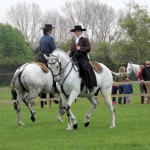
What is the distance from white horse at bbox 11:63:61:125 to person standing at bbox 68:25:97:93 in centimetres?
239

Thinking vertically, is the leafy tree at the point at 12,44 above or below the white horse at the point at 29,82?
below

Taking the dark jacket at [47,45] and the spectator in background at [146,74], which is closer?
the dark jacket at [47,45]

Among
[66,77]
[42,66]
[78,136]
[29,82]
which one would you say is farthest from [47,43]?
[78,136]

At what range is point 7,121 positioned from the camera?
17.2m

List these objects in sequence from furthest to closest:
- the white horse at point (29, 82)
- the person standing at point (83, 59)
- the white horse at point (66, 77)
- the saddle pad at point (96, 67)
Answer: the white horse at point (29, 82)
the saddle pad at point (96, 67)
the person standing at point (83, 59)
the white horse at point (66, 77)

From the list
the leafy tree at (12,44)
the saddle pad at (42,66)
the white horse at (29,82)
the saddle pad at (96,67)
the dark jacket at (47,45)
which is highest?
the dark jacket at (47,45)

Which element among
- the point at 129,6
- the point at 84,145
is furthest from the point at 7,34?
the point at 84,145

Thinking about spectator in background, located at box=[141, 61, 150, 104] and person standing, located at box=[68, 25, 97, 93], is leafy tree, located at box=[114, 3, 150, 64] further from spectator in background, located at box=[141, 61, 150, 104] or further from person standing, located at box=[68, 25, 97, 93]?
person standing, located at box=[68, 25, 97, 93]

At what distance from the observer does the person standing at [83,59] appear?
534 inches

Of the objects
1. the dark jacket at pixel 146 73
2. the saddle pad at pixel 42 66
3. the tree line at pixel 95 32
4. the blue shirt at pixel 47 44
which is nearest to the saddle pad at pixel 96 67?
the saddle pad at pixel 42 66

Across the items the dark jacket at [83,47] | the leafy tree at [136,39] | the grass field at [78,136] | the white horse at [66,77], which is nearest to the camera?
the grass field at [78,136]

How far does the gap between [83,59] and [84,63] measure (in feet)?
0.49

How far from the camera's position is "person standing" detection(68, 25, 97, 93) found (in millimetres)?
13570

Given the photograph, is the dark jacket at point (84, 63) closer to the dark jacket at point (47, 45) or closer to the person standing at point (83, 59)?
the person standing at point (83, 59)
